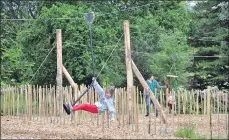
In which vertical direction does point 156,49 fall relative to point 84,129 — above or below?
above

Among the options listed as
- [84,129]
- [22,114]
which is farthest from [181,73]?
[84,129]

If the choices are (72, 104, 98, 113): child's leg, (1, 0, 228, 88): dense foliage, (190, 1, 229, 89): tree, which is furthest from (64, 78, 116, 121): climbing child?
(190, 1, 229, 89): tree

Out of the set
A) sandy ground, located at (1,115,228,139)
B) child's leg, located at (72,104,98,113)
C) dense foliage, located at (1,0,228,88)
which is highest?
dense foliage, located at (1,0,228,88)

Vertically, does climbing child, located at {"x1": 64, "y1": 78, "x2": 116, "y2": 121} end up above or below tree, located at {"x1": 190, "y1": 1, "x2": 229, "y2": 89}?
below

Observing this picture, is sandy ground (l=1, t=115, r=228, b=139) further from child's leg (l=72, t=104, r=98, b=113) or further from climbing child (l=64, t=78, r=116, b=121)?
child's leg (l=72, t=104, r=98, b=113)

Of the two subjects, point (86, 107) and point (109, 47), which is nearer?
point (86, 107)

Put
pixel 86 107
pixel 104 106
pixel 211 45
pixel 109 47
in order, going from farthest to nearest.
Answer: pixel 211 45 < pixel 109 47 < pixel 104 106 < pixel 86 107

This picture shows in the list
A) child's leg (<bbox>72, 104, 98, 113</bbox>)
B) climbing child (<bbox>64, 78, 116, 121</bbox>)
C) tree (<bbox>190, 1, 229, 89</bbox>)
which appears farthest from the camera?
tree (<bbox>190, 1, 229, 89</bbox>)

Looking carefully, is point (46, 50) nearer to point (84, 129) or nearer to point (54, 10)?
point (54, 10)

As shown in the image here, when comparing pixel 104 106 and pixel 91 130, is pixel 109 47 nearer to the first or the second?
pixel 104 106

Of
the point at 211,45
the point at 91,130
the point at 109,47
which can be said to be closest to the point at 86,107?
the point at 91,130

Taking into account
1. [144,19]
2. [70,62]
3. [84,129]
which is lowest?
[84,129]

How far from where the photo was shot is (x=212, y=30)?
3100 centimetres

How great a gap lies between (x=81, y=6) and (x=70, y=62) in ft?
15.9
